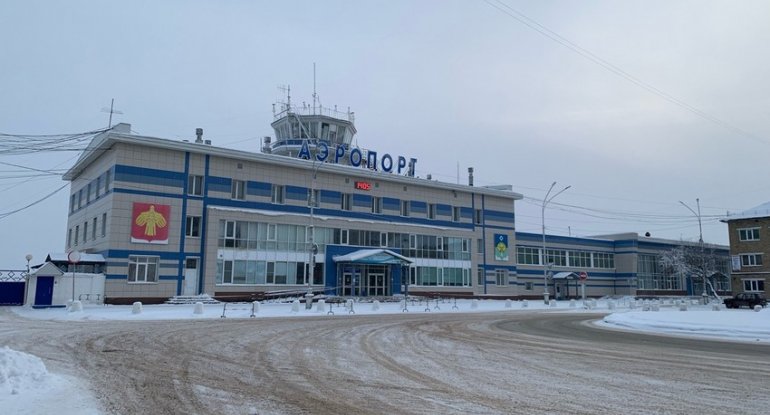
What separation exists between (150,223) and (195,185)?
5161 millimetres

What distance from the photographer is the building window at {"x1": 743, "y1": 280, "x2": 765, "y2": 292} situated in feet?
225

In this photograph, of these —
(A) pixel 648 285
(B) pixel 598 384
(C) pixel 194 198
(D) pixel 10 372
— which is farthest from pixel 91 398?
(A) pixel 648 285

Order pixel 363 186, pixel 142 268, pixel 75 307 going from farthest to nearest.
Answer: pixel 363 186, pixel 142 268, pixel 75 307

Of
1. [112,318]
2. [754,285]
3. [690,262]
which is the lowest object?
[112,318]

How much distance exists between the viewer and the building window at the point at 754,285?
68.5m

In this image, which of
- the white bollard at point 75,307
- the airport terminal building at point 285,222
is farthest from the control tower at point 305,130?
the white bollard at point 75,307

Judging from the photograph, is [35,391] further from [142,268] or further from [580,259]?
[580,259]

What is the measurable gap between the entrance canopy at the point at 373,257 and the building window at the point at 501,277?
53.0 ft

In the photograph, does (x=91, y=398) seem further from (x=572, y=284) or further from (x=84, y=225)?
(x=572, y=284)

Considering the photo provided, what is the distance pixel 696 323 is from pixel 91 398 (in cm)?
2495

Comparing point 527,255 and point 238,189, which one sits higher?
point 238,189

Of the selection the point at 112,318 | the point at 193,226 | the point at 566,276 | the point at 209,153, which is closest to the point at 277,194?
the point at 209,153

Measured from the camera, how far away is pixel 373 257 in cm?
5531

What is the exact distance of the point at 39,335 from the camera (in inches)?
743
